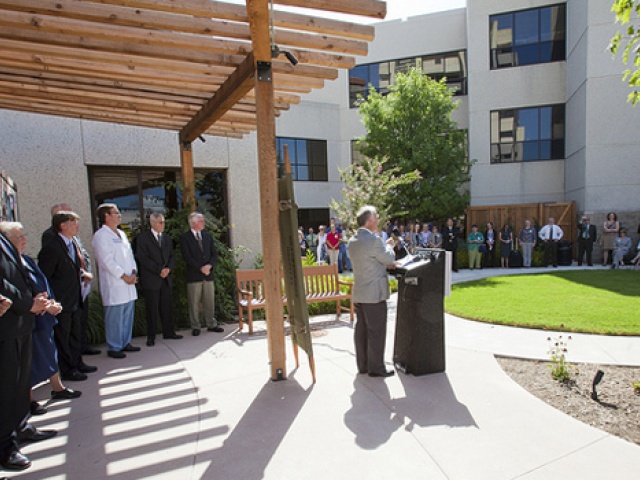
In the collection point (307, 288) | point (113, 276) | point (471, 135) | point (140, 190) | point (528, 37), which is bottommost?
point (307, 288)

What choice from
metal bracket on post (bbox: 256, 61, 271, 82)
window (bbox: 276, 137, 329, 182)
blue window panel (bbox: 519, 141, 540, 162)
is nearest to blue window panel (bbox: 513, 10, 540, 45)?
blue window panel (bbox: 519, 141, 540, 162)

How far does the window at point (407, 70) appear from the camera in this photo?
871 inches

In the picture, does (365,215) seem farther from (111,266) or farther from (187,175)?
(187,175)

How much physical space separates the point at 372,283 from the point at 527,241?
13009 millimetres

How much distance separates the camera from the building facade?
771 centimetres

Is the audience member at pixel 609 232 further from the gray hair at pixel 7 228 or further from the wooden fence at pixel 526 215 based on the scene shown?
the gray hair at pixel 7 228

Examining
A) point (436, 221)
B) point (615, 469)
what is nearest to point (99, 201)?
point (615, 469)

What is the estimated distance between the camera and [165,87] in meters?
5.43

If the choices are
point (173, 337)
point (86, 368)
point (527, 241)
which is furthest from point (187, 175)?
point (527, 241)

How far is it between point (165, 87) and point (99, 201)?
3773mm

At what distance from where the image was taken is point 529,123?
19688mm

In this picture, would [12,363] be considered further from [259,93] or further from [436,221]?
[436,221]

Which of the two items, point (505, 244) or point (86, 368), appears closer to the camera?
point (86, 368)

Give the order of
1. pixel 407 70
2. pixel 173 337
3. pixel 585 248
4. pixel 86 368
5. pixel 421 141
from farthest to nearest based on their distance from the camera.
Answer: pixel 407 70, pixel 421 141, pixel 585 248, pixel 173 337, pixel 86 368
